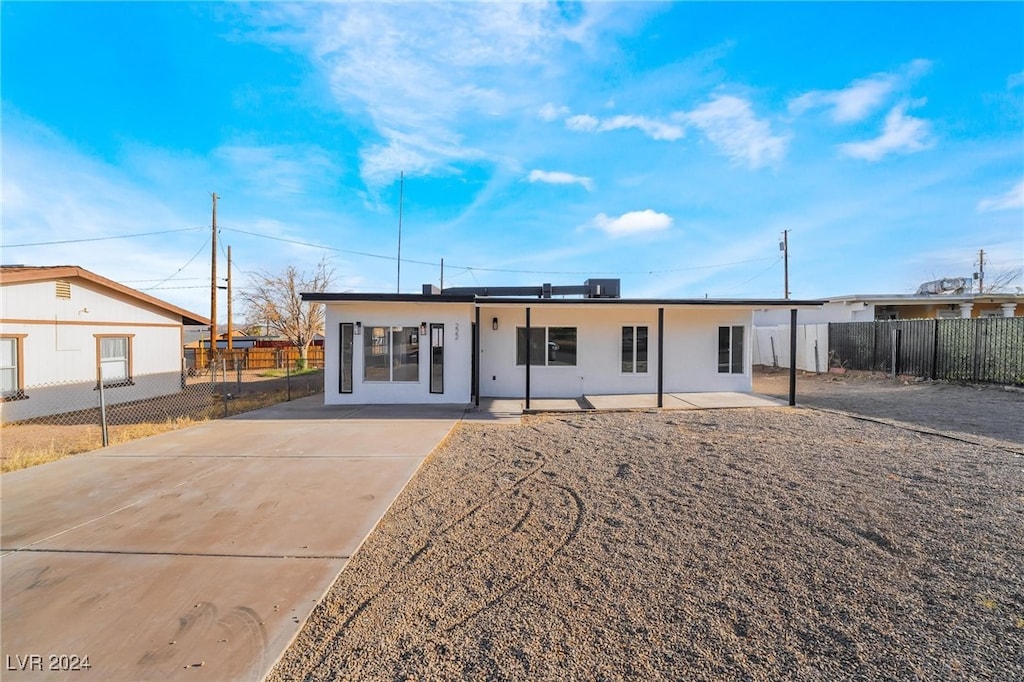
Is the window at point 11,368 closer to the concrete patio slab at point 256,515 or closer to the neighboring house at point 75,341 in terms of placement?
the neighboring house at point 75,341

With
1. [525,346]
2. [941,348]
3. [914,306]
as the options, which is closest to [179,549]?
[525,346]

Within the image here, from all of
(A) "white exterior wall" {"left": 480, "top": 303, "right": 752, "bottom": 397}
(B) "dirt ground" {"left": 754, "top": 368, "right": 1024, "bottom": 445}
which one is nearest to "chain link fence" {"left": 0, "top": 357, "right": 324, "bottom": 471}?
(A) "white exterior wall" {"left": 480, "top": 303, "right": 752, "bottom": 397}

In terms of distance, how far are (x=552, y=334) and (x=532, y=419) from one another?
3.34 meters

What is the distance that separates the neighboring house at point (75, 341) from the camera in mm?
9789

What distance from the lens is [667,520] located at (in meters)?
4.14

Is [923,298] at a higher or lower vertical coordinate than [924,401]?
higher

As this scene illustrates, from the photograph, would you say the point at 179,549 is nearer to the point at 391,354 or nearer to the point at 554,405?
the point at 391,354

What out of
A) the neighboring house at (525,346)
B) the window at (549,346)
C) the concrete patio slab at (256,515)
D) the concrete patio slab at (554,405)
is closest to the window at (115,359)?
the neighboring house at (525,346)

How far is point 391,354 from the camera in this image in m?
11.1

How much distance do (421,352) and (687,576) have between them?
28.8 ft

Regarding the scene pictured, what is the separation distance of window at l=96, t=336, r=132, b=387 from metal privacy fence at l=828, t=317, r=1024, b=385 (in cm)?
2482

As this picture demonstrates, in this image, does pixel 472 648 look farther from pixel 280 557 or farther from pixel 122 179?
pixel 122 179

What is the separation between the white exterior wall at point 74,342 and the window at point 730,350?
666 inches

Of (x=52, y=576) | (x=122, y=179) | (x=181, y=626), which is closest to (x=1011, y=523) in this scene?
(x=181, y=626)
